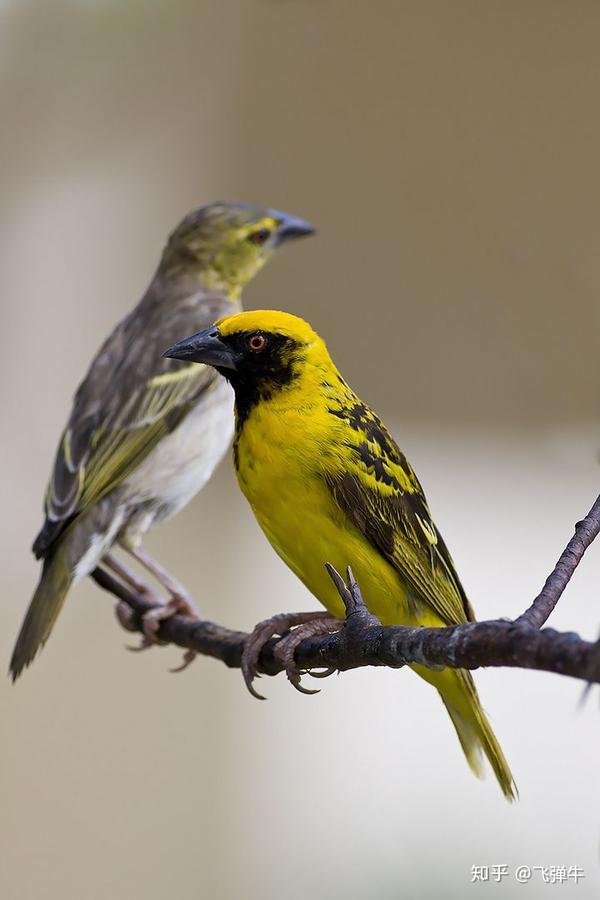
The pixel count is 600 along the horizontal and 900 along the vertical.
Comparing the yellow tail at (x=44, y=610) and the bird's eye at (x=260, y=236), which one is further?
the bird's eye at (x=260, y=236)

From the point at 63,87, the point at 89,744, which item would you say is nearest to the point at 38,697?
the point at 89,744

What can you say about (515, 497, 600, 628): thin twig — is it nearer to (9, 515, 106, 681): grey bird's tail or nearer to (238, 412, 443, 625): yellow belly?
(238, 412, 443, 625): yellow belly

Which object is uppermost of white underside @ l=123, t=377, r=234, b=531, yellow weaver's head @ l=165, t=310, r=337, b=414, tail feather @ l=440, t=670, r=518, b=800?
yellow weaver's head @ l=165, t=310, r=337, b=414

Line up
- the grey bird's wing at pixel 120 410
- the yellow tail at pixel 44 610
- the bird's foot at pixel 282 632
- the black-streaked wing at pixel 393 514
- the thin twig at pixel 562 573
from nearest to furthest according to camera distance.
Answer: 1. the thin twig at pixel 562 573
2. the black-streaked wing at pixel 393 514
3. the bird's foot at pixel 282 632
4. the yellow tail at pixel 44 610
5. the grey bird's wing at pixel 120 410

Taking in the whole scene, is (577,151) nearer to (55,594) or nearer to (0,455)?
(55,594)

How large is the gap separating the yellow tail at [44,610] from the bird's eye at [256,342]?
2.67ft

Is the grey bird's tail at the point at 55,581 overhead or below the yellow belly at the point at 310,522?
below

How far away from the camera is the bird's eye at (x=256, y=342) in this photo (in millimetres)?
1553

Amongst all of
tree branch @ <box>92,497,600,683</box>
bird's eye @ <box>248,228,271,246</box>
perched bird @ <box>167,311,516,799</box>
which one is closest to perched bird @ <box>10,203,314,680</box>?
bird's eye @ <box>248,228,271,246</box>

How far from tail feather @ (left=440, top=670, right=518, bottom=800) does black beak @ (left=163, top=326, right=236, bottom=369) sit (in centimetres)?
54

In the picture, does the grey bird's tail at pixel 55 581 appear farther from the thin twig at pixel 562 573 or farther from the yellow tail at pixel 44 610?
the thin twig at pixel 562 573

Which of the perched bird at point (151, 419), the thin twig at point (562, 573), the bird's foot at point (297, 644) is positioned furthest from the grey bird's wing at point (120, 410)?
the thin twig at point (562, 573)

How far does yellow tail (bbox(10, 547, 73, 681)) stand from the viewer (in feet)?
7.03

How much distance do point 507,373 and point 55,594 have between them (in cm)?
106
